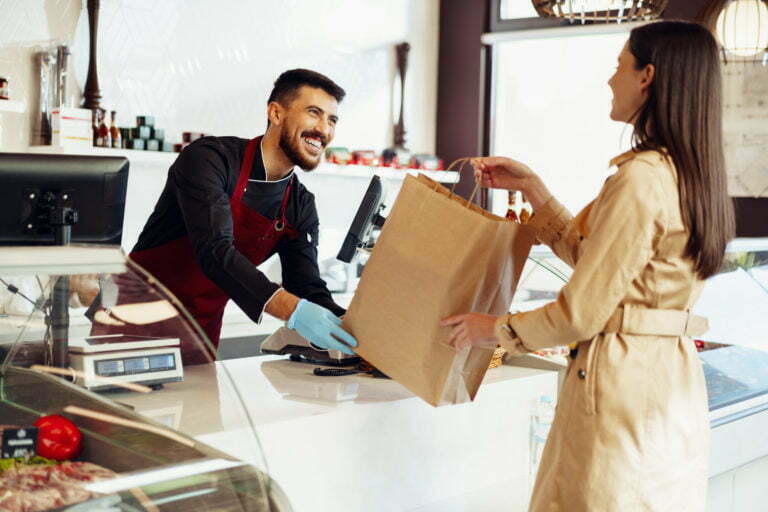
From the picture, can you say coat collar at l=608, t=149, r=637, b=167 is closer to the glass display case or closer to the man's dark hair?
the glass display case

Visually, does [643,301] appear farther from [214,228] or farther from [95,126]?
[95,126]

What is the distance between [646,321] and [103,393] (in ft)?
3.19

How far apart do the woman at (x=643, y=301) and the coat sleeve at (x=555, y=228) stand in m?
0.23

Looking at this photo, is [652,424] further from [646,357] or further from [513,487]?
[513,487]

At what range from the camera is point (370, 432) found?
192 centimetres

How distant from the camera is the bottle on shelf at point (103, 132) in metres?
4.06

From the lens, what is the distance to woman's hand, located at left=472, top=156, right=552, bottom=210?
1980 mm

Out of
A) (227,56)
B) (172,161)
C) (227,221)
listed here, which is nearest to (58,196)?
(227,221)

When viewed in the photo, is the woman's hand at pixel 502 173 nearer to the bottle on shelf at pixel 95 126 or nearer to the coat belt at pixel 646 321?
the coat belt at pixel 646 321

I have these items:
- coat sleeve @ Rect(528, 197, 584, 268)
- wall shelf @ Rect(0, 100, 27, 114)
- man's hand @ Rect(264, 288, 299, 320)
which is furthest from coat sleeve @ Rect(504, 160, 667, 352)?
wall shelf @ Rect(0, 100, 27, 114)

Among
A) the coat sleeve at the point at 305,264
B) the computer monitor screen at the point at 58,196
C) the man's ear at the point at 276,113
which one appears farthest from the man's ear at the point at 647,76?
the man's ear at the point at 276,113

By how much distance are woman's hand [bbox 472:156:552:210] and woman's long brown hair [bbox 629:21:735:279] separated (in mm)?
380

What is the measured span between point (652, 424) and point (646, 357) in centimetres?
12

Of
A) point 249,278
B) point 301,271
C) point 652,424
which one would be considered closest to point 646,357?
point 652,424
